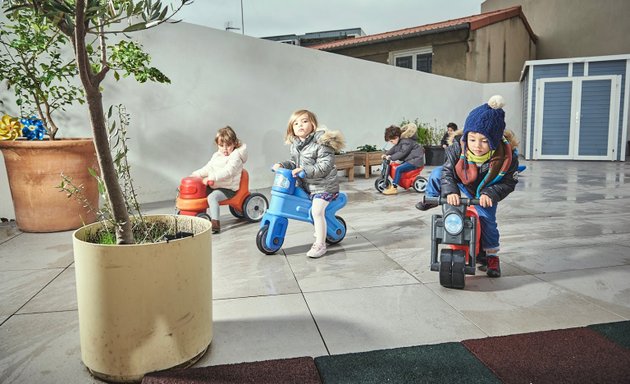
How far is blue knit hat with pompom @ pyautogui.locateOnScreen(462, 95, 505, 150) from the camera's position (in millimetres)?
2580

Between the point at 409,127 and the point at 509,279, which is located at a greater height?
the point at 409,127

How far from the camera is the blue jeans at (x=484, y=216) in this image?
2781 millimetres

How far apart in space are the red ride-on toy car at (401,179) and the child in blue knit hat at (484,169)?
363 cm

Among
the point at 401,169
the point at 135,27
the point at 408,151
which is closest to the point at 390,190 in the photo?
the point at 401,169

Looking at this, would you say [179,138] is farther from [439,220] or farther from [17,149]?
[439,220]

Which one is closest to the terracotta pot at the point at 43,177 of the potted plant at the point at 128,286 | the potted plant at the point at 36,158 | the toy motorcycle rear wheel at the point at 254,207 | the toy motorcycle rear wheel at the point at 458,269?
the potted plant at the point at 36,158

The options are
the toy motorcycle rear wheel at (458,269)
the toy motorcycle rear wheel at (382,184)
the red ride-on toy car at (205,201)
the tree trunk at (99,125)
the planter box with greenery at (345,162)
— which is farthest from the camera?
the planter box with greenery at (345,162)

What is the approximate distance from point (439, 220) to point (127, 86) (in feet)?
14.2

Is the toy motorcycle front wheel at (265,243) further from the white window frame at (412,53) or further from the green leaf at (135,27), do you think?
the white window frame at (412,53)

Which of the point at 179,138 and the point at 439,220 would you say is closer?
the point at 439,220

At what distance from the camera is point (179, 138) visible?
594cm

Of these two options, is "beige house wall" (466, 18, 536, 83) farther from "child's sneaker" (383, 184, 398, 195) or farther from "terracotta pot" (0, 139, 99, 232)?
"terracotta pot" (0, 139, 99, 232)

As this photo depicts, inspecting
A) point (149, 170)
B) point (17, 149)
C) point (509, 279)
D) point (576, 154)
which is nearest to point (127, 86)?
point (149, 170)

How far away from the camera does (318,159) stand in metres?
3.33
